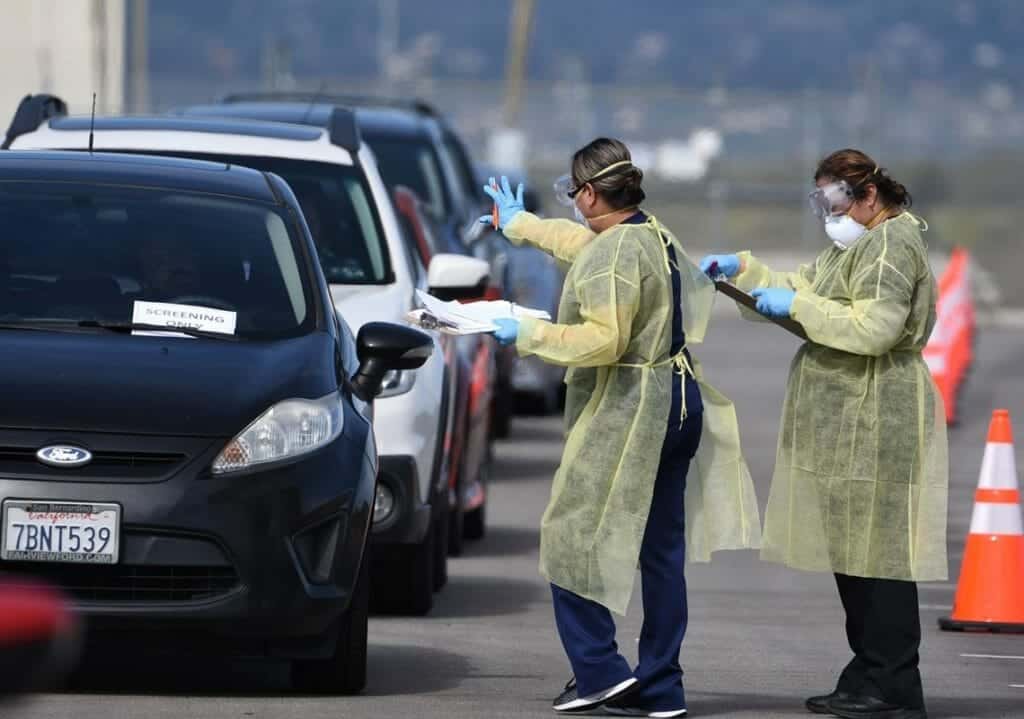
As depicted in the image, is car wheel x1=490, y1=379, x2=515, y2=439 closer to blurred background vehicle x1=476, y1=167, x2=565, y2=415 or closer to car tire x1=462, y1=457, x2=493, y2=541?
blurred background vehicle x1=476, y1=167, x2=565, y2=415

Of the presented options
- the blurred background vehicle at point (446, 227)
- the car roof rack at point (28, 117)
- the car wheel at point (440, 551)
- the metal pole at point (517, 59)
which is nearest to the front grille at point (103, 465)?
the blurred background vehicle at point (446, 227)

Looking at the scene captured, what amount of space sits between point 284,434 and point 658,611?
116cm

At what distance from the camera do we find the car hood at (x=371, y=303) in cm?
1011

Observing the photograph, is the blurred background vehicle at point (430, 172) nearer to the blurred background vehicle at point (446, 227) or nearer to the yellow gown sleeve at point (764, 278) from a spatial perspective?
the blurred background vehicle at point (446, 227)

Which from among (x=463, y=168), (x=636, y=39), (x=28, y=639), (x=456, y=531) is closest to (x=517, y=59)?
(x=463, y=168)

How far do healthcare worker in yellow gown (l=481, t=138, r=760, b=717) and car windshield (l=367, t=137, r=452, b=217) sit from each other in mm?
7531

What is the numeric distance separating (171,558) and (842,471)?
6.47ft

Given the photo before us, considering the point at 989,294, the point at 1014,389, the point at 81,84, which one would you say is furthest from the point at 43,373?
the point at 989,294

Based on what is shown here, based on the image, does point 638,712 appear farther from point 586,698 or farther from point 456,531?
point 456,531

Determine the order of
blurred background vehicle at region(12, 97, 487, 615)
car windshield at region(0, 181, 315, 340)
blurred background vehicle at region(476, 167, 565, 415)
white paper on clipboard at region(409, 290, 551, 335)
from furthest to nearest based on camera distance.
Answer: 1. blurred background vehicle at region(476, 167, 565, 415)
2. blurred background vehicle at region(12, 97, 487, 615)
3. car windshield at region(0, 181, 315, 340)
4. white paper on clipboard at region(409, 290, 551, 335)

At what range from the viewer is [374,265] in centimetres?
1053

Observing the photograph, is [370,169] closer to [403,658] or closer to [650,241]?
[403,658]

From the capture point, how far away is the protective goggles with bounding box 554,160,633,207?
766cm

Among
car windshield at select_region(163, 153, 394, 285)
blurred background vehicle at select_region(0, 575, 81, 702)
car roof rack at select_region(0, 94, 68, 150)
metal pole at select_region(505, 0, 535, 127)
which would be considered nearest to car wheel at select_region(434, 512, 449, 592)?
car windshield at select_region(163, 153, 394, 285)
